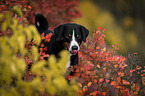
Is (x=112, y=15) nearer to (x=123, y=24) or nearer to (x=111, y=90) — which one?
(x=123, y=24)

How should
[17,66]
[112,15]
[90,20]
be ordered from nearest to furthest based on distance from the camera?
[17,66] < [90,20] < [112,15]

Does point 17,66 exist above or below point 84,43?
below

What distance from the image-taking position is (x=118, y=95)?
3.01 m

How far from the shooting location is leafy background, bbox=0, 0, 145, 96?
1481 millimetres

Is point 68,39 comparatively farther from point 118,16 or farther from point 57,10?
point 118,16

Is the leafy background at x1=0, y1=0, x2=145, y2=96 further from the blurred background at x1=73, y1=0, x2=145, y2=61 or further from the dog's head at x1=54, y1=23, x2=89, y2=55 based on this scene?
the dog's head at x1=54, y1=23, x2=89, y2=55

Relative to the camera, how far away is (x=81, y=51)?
392 cm

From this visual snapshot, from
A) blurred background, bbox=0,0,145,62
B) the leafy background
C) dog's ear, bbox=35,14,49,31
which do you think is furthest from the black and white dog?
blurred background, bbox=0,0,145,62

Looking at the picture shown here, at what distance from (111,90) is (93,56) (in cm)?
88

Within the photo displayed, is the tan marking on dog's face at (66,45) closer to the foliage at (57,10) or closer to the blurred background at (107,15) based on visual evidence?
the foliage at (57,10)

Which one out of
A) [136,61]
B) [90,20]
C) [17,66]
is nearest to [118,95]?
[136,61]

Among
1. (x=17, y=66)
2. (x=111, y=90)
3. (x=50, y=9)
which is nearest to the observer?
(x=17, y=66)

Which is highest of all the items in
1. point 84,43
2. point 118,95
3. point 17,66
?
point 84,43

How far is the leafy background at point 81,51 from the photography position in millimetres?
1481
